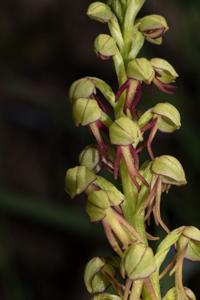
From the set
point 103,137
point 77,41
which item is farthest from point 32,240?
point 103,137

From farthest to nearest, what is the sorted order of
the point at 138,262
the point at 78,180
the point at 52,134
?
the point at 52,134, the point at 78,180, the point at 138,262

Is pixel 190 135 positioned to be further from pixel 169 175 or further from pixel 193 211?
pixel 169 175

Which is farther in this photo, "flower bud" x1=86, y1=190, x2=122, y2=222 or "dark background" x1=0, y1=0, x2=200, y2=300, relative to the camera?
"dark background" x1=0, y1=0, x2=200, y2=300

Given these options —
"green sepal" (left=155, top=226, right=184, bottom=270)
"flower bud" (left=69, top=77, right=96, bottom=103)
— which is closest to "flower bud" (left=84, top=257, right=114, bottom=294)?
"green sepal" (left=155, top=226, right=184, bottom=270)

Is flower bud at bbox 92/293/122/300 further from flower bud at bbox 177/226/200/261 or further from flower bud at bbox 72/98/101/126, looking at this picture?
flower bud at bbox 72/98/101/126

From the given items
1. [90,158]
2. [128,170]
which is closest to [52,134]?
[90,158]

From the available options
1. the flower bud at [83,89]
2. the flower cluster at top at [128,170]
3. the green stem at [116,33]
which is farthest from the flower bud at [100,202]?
the green stem at [116,33]

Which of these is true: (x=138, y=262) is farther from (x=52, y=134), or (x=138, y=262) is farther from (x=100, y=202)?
(x=52, y=134)
